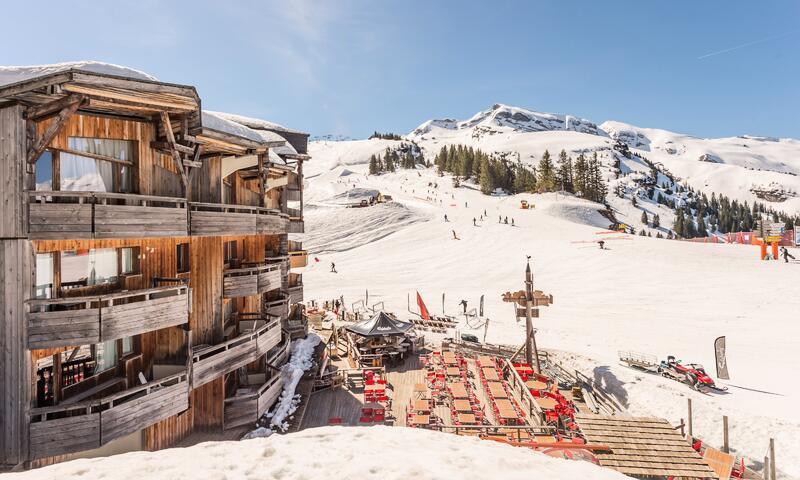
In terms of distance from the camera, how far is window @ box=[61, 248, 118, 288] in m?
9.28

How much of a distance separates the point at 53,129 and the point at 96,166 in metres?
1.75

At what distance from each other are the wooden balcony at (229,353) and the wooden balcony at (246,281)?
153cm

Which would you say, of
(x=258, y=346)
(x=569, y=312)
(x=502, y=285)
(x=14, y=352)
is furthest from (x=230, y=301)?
(x=502, y=285)

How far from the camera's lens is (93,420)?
8555 mm

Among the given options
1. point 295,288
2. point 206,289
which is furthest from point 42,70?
point 295,288

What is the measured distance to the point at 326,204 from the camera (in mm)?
76688

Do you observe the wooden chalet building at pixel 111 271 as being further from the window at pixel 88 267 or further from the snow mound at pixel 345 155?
the snow mound at pixel 345 155

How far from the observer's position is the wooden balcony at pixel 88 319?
27.1 feet

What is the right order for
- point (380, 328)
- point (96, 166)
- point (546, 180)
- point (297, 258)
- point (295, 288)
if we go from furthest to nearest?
point (546, 180), point (297, 258), point (295, 288), point (380, 328), point (96, 166)

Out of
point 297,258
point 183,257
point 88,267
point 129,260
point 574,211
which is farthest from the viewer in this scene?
point 574,211

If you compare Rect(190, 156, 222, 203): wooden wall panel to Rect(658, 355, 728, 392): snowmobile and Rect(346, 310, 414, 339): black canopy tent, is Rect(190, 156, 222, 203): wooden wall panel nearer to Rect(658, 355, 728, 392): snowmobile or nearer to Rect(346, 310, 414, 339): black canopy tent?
Rect(346, 310, 414, 339): black canopy tent

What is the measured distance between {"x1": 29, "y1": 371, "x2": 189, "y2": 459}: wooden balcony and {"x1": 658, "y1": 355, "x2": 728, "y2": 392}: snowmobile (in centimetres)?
2290

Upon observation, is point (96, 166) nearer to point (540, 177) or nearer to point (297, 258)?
point (297, 258)

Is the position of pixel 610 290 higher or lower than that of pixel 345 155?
lower
